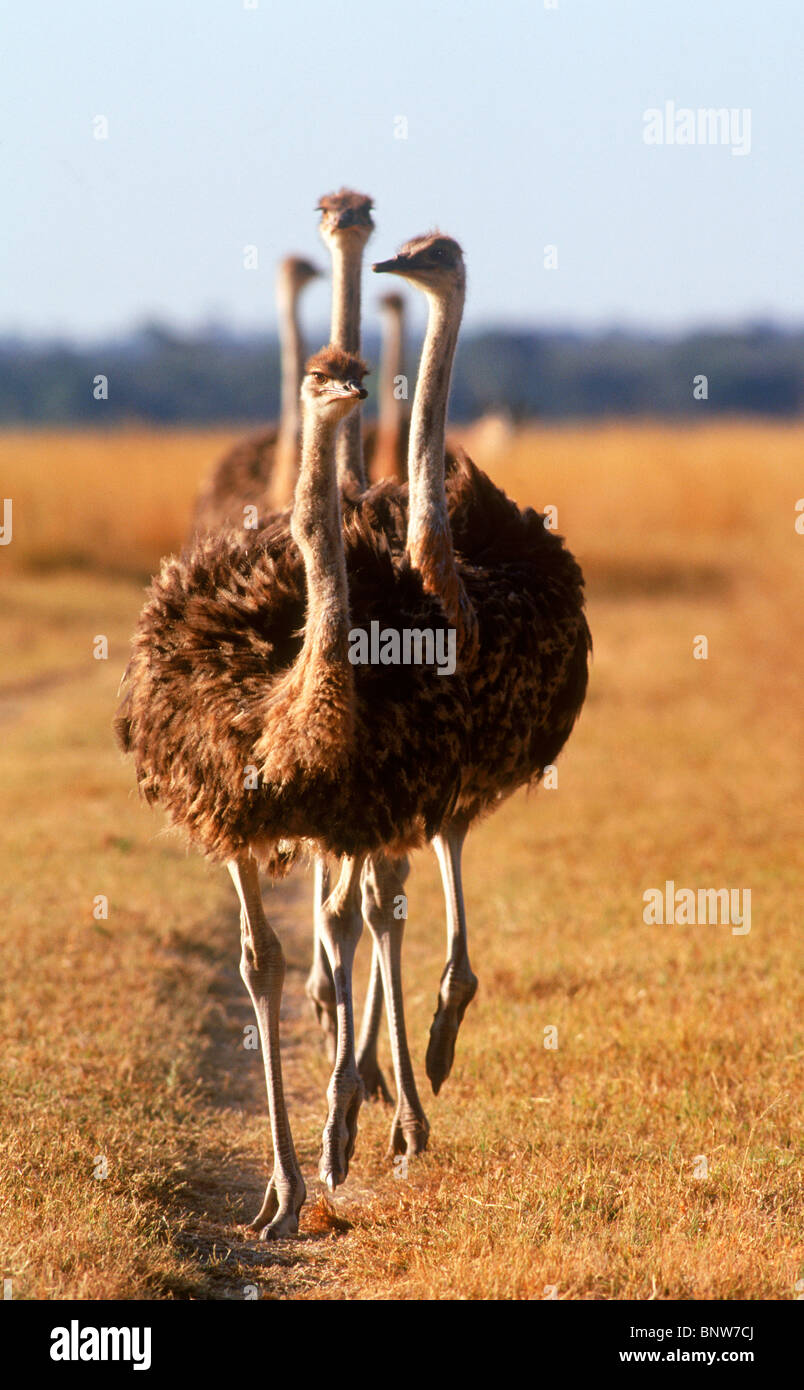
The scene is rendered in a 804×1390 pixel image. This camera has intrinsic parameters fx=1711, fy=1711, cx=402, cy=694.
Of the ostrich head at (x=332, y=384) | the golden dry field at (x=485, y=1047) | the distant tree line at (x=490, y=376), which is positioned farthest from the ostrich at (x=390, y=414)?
the distant tree line at (x=490, y=376)

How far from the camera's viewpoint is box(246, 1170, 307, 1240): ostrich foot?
439 centimetres

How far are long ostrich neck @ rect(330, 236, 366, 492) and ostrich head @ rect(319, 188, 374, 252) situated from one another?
0.04 feet

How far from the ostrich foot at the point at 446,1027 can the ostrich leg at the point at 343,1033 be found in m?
0.33

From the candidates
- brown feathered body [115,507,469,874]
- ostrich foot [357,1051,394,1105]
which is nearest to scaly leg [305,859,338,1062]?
ostrich foot [357,1051,394,1105]

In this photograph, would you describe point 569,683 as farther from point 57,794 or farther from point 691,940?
point 57,794

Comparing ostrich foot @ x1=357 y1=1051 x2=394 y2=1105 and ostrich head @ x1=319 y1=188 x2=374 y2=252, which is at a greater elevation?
ostrich head @ x1=319 y1=188 x2=374 y2=252

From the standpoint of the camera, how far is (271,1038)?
4.60 meters

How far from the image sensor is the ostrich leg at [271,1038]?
445cm

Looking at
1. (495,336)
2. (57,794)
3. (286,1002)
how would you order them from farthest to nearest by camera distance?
(495,336), (57,794), (286,1002)

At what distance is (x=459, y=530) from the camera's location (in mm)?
5207

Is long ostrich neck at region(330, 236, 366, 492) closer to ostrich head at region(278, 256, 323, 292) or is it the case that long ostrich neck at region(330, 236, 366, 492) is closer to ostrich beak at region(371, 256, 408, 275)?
ostrich beak at region(371, 256, 408, 275)
